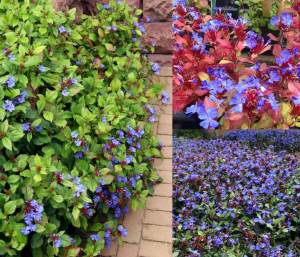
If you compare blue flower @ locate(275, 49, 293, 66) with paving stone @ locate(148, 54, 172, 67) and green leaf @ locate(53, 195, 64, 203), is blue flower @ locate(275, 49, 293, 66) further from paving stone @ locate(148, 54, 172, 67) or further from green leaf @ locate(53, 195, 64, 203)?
green leaf @ locate(53, 195, 64, 203)

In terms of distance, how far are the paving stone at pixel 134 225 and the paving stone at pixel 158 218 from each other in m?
0.03

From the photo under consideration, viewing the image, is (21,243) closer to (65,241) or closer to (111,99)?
(65,241)

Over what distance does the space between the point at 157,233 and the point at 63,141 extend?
0.66 m

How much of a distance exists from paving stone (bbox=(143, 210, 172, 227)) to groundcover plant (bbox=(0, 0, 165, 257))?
0.12m

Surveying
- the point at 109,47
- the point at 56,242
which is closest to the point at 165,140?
the point at 109,47

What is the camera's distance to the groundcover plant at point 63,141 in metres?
1.79

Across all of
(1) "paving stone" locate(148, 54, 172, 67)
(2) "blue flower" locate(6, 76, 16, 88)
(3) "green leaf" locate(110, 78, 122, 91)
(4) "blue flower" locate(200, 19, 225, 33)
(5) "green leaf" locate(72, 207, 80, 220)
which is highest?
(4) "blue flower" locate(200, 19, 225, 33)

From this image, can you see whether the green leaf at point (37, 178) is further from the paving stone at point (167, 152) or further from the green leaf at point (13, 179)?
the paving stone at point (167, 152)

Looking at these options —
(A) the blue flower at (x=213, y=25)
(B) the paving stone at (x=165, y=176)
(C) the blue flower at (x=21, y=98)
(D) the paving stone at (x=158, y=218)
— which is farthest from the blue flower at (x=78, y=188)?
(A) the blue flower at (x=213, y=25)

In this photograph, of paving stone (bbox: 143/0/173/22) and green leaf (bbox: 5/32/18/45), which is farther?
paving stone (bbox: 143/0/173/22)

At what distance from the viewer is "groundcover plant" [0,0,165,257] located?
1795 millimetres

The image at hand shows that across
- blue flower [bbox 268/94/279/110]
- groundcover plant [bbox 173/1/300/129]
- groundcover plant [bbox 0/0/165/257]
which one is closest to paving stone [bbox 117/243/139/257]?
groundcover plant [bbox 0/0/165/257]

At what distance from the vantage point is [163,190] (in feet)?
8.92

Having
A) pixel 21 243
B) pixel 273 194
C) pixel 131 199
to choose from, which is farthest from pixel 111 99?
pixel 273 194
